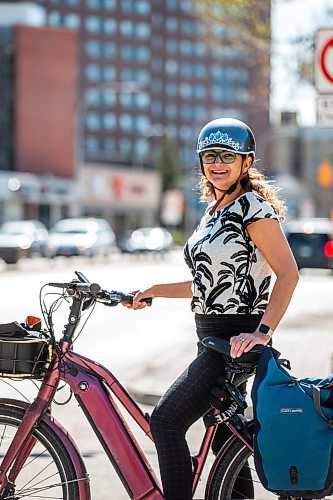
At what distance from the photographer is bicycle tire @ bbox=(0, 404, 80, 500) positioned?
4234 millimetres

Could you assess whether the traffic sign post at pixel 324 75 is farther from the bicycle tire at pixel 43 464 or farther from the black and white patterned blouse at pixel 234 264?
the bicycle tire at pixel 43 464

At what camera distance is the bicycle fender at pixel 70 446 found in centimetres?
423

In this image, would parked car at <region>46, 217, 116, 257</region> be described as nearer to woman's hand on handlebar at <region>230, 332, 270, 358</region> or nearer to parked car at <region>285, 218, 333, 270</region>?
parked car at <region>285, 218, 333, 270</region>

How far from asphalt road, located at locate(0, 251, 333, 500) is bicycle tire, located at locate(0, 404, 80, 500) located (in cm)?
142

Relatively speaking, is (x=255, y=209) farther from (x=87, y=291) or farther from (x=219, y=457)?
(x=219, y=457)

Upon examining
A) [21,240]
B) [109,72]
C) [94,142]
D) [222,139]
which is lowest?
[21,240]

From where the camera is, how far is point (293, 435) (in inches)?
155

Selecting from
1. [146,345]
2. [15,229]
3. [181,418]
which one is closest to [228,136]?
[181,418]

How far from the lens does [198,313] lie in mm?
4414

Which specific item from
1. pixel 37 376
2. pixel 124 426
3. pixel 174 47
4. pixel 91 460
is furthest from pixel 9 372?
pixel 174 47

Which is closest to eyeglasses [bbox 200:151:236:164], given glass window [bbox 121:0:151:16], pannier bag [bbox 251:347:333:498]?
pannier bag [bbox 251:347:333:498]

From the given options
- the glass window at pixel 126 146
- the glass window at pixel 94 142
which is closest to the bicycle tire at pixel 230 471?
the glass window at pixel 94 142

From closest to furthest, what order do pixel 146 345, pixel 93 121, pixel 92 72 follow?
pixel 146 345 → pixel 92 72 → pixel 93 121

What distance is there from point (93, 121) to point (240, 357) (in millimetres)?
140872
